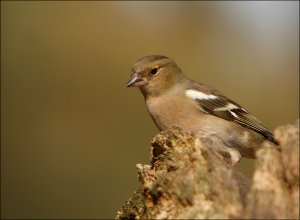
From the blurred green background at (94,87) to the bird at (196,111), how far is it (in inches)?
112

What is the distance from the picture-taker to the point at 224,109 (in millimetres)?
5973

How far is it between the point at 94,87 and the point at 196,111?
18.2 feet

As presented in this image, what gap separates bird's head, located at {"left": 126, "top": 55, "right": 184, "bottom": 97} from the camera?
604 centimetres

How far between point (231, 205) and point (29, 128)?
7825 mm

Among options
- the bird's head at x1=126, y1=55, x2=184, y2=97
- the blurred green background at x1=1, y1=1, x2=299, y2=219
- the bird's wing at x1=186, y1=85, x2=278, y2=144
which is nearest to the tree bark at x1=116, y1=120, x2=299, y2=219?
the bird's wing at x1=186, y1=85, x2=278, y2=144

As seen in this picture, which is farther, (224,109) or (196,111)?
(224,109)

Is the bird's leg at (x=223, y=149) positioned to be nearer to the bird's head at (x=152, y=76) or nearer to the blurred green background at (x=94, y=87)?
the bird's head at (x=152, y=76)

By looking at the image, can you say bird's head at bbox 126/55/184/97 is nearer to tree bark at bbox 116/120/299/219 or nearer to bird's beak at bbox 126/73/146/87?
bird's beak at bbox 126/73/146/87

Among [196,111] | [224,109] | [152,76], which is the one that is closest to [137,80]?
[152,76]

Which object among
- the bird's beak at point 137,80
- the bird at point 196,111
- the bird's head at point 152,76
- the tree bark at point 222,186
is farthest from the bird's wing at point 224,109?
the tree bark at point 222,186

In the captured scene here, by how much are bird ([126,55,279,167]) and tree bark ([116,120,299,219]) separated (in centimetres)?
199

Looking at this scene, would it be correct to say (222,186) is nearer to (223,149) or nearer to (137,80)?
(223,149)

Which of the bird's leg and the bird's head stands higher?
the bird's head

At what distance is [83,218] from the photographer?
30.3 feet
